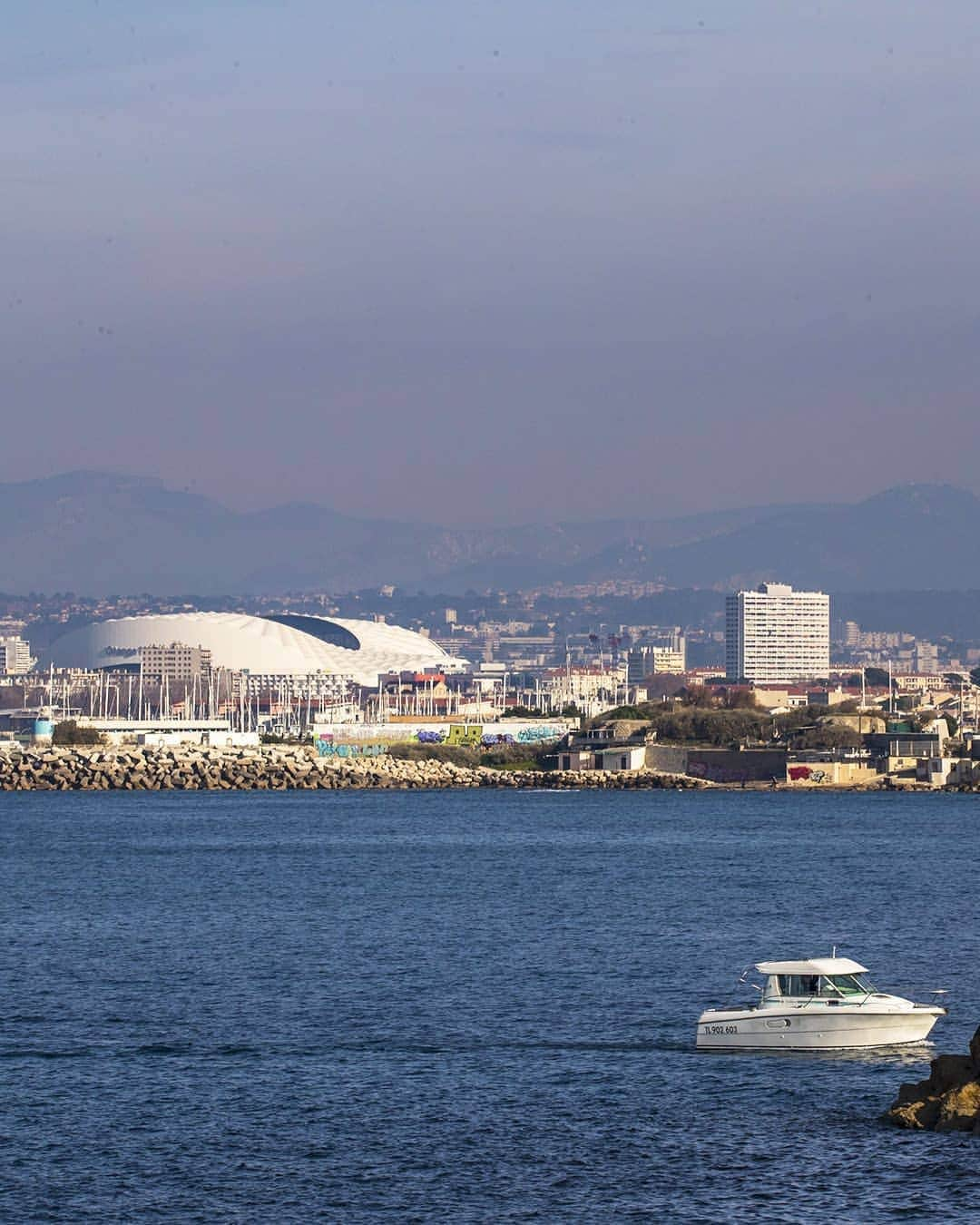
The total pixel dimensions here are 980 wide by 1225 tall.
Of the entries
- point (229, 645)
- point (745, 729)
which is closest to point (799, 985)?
point (745, 729)

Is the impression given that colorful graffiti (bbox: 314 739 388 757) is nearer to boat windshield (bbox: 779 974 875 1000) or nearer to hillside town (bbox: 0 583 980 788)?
hillside town (bbox: 0 583 980 788)

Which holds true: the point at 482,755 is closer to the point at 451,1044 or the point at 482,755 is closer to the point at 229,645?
the point at 451,1044

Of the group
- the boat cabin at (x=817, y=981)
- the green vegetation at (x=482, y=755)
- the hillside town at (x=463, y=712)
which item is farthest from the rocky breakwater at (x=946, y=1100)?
the green vegetation at (x=482, y=755)

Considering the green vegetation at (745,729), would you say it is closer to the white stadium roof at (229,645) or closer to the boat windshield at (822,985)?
the boat windshield at (822,985)

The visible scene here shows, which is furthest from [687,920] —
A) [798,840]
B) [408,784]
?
[408,784]

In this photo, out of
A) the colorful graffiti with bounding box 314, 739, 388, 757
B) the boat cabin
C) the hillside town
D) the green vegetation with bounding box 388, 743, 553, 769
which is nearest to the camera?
the boat cabin

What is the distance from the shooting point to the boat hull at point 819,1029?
20.2 meters

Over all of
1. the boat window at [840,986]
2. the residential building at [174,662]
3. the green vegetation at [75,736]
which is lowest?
the boat window at [840,986]

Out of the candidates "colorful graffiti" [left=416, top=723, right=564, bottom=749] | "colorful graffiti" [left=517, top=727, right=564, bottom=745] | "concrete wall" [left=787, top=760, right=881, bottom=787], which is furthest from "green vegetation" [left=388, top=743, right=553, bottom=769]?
"concrete wall" [left=787, top=760, right=881, bottom=787]

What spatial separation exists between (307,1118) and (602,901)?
17.1 metres

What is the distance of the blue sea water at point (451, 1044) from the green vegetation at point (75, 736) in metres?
54.5

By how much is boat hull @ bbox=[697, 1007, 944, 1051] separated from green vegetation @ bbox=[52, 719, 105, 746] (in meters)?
78.4

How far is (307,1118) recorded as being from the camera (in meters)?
17.9

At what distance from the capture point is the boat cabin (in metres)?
20.5
